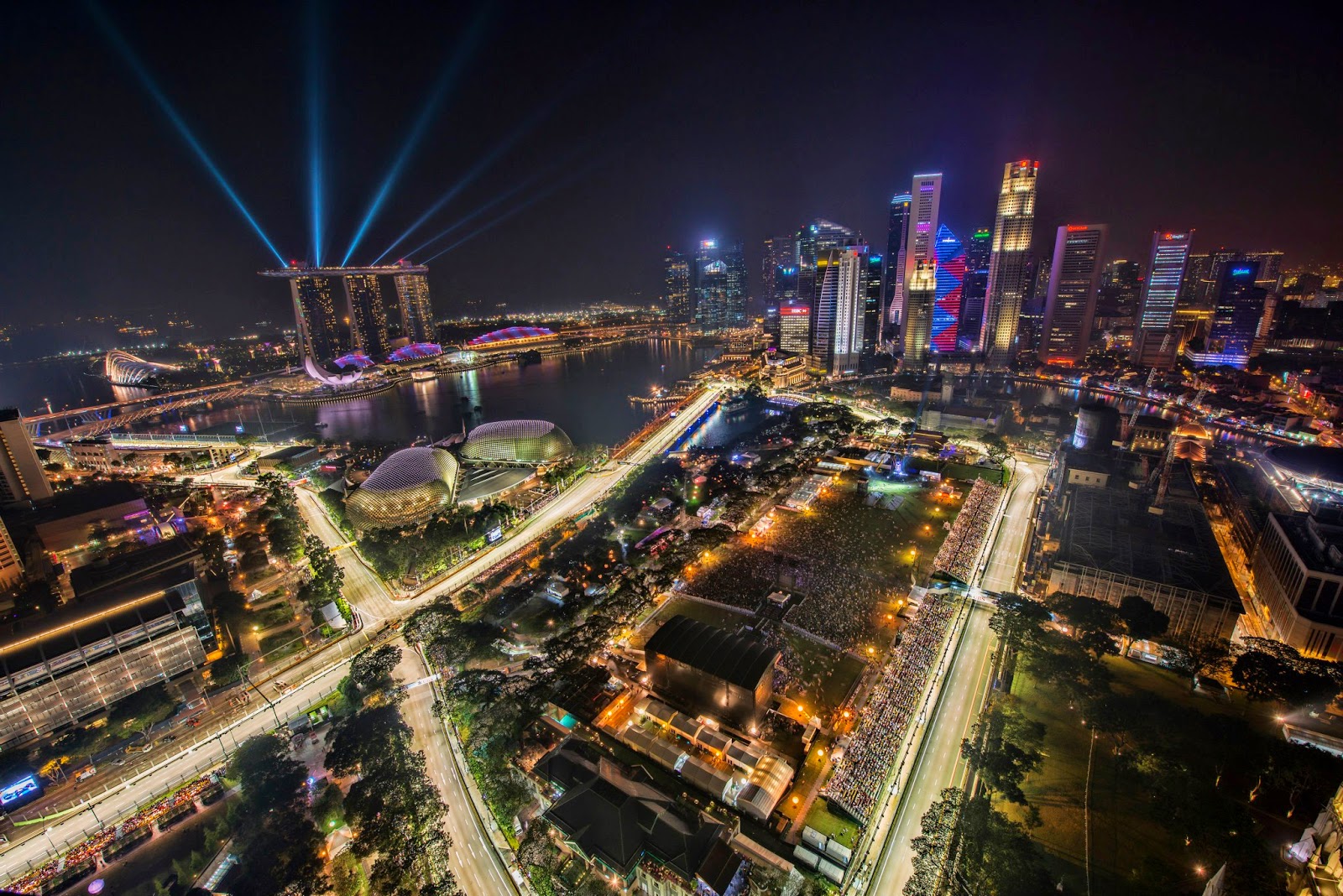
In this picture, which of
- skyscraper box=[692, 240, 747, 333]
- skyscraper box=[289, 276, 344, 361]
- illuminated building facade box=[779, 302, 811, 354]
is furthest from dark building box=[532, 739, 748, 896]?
skyscraper box=[692, 240, 747, 333]

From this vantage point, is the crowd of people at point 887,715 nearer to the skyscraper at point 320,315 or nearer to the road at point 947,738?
the road at point 947,738

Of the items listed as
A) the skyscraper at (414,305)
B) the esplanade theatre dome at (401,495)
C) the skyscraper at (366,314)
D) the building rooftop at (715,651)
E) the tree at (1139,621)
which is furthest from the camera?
the skyscraper at (414,305)

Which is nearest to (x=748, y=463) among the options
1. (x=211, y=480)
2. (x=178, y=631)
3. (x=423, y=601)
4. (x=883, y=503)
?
(x=883, y=503)

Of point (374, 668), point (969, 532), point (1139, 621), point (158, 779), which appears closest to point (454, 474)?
point (374, 668)

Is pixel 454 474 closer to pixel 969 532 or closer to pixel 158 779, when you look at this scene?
pixel 158 779

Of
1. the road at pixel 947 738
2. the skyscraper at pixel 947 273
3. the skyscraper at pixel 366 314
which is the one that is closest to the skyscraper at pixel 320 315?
the skyscraper at pixel 366 314

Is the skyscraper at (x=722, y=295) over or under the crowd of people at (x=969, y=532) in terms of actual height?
over
